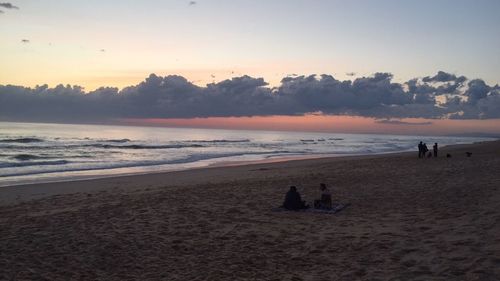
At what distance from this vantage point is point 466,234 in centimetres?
755

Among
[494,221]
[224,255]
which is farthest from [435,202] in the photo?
[224,255]

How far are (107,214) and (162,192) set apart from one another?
394 cm

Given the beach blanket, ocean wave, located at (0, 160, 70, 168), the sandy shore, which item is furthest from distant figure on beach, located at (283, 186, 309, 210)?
ocean wave, located at (0, 160, 70, 168)

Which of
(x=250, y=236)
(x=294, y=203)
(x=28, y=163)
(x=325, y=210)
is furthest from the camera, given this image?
(x=28, y=163)

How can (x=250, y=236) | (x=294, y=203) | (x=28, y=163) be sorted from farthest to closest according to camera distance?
(x=28, y=163)
(x=294, y=203)
(x=250, y=236)

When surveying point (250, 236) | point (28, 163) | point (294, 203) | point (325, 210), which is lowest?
point (28, 163)

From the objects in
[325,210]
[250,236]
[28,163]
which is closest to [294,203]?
[325,210]

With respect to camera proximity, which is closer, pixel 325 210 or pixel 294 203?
pixel 325 210

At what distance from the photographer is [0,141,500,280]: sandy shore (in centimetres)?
655

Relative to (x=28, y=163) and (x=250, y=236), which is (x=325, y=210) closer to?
(x=250, y=236)

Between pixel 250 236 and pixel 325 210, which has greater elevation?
pixel 325 210

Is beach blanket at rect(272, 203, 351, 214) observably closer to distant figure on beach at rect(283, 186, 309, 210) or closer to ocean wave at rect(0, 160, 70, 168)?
distant figure on beach at rect(283, 186, 309, 210)

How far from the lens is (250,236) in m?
8.73

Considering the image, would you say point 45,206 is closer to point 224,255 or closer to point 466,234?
point 224,255
